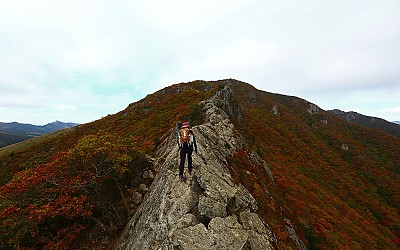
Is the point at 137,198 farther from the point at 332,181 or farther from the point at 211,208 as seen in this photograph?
the point at 332,181

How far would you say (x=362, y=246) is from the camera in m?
27.2

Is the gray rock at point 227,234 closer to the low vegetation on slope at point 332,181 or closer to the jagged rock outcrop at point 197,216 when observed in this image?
the jagged rock outcrop at point 197,216

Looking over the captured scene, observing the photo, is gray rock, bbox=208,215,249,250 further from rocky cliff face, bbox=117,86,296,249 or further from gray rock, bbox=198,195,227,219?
gray rock, bbox=198,195,227,219

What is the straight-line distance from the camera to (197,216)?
11.1 meters

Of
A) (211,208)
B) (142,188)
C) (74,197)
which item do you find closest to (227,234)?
(211,208)

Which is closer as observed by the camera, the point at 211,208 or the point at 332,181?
the point at 211,208

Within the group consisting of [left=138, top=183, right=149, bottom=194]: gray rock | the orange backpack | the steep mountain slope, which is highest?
the steep mountain slope

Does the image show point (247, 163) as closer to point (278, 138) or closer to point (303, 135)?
point (278, 138)

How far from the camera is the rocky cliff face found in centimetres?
1012

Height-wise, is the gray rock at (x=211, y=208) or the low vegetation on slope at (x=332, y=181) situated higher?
the gray rock at (x=211, y=208)

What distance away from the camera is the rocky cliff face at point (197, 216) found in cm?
1012

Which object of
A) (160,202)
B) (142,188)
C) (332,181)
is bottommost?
(332,181)

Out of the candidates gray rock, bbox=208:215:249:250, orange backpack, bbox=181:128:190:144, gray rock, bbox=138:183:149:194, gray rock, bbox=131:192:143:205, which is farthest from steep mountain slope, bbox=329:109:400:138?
gray rock, bbox=131:192:143:205

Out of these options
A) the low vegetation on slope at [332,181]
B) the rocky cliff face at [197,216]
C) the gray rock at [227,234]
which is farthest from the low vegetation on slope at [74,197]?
the low vegetation on slope at [332,181]
